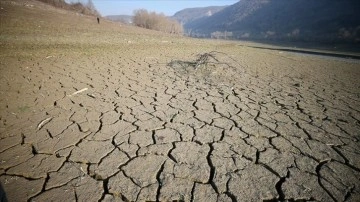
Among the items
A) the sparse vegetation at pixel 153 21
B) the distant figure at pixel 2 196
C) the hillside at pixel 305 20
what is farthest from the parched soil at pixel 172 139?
the sparse vegetation at pixel 153 21

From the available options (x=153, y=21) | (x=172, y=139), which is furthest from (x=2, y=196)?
(x=153, y=21)

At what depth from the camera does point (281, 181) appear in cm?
191

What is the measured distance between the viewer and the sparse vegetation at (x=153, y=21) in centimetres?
3805

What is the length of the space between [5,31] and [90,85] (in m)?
8.97

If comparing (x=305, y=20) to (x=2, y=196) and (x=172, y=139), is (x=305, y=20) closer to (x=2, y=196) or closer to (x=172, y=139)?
(x=172, y=139)

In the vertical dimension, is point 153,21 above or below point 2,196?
above

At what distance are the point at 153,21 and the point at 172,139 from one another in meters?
39.3

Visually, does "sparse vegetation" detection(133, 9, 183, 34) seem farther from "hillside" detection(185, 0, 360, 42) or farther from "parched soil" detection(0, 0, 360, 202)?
"parched soil" detection(0, 0, 360, 202)

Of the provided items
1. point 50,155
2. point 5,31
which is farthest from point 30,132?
point 5,31

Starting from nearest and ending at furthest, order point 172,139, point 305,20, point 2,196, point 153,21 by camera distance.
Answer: point 2,196
point 172,139
point 153,21
point 305,20

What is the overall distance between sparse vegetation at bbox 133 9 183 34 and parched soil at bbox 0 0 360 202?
3529 cm

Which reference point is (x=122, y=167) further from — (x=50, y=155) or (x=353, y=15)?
(x=353, y=15)

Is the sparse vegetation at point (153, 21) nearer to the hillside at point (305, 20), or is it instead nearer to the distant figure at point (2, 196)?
the hillside at point (305, 20)

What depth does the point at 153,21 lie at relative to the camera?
1516 inches
